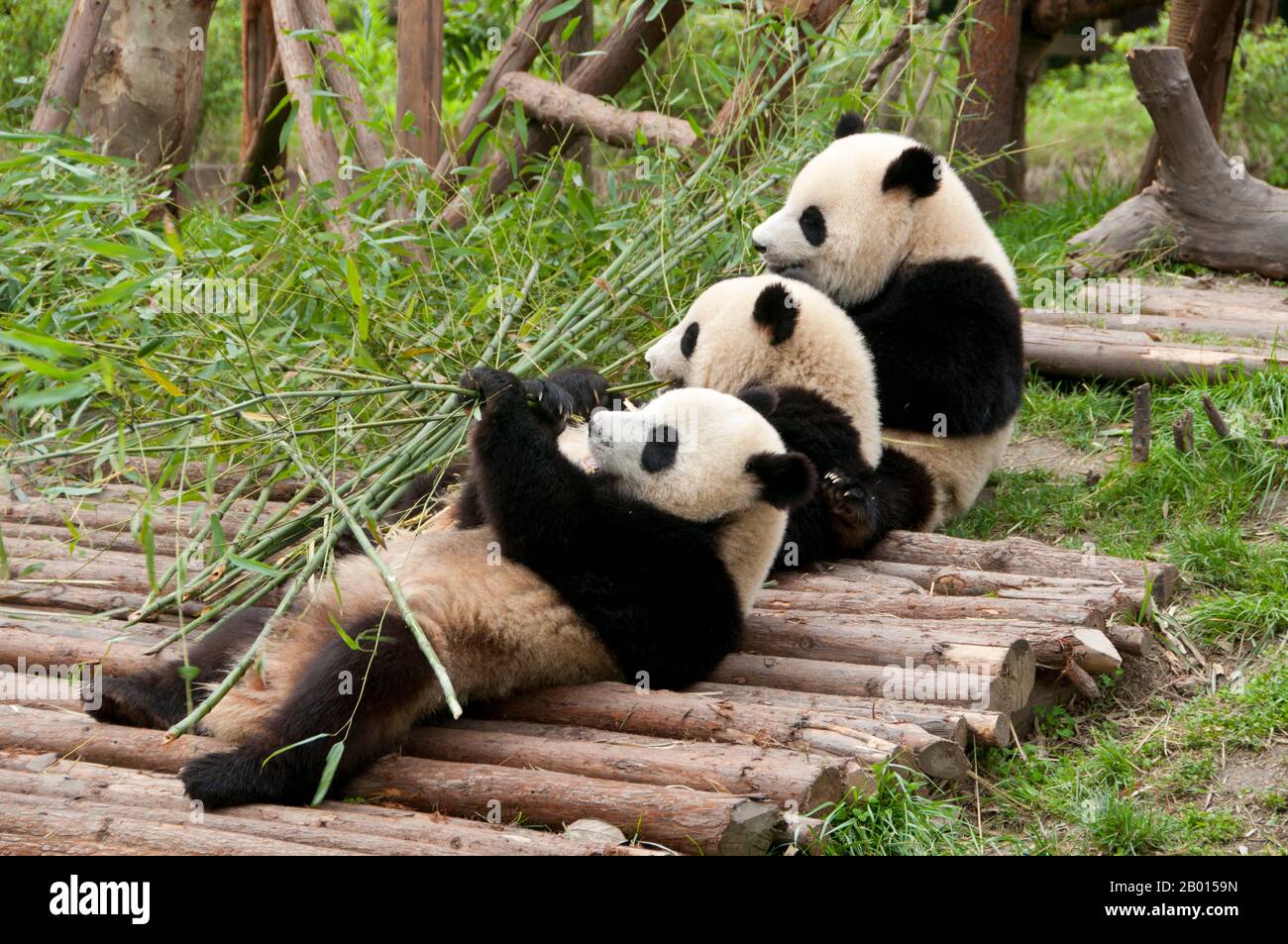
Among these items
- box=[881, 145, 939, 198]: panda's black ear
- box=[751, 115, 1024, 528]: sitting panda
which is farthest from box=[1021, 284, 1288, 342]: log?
box=[881, 145, 939, 198]: panda's black ear

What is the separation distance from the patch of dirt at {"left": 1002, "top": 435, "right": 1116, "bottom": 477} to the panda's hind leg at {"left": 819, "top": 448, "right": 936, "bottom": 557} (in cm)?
85

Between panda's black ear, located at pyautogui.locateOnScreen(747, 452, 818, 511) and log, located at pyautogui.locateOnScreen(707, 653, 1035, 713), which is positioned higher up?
panda's black ear, located at pyautogui.locateOnScreen(747, 452, 818, 511)

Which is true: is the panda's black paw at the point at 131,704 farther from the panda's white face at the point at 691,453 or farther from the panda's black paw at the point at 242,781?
the panda's white face at the point at 691,453

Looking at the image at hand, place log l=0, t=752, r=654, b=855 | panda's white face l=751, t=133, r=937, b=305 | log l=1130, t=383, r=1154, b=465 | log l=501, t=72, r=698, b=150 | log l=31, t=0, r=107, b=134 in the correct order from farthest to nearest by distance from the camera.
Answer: log l=501, t=72, r=698, b=150 < log l=31, t=0, r=107, b=134 < log l=1130, t=383, r=1154, b=465 < panda's white face l=751, t=133, r=937, b=305 < log l=0, t=752, r=654, b=855

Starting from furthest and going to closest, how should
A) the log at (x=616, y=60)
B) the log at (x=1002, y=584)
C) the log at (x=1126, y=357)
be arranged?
1. the log at (x=616, y=60)
2. the log at (x=1126, y=357)
3. the log at (x=1002, y=584)

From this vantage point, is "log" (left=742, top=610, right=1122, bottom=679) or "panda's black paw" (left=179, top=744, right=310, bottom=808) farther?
"log" (left=742, top=610, right=1122, bottom=679)

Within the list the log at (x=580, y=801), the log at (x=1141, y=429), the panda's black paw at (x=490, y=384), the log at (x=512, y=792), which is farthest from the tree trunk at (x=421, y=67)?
the log at (x=580, y=801)

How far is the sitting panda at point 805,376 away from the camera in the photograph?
4172 millimetres

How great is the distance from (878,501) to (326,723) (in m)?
2.09

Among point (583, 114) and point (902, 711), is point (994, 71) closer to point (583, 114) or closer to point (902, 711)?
point (583, 114)

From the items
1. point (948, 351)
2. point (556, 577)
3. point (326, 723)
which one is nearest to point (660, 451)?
point (556, 577)

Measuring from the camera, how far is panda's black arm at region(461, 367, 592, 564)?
3344 mm

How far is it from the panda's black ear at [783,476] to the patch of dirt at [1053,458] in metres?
2.14

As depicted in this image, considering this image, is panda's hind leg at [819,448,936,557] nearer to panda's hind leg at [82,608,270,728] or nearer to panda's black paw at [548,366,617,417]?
panda's black paw at [548,366,617,417]
